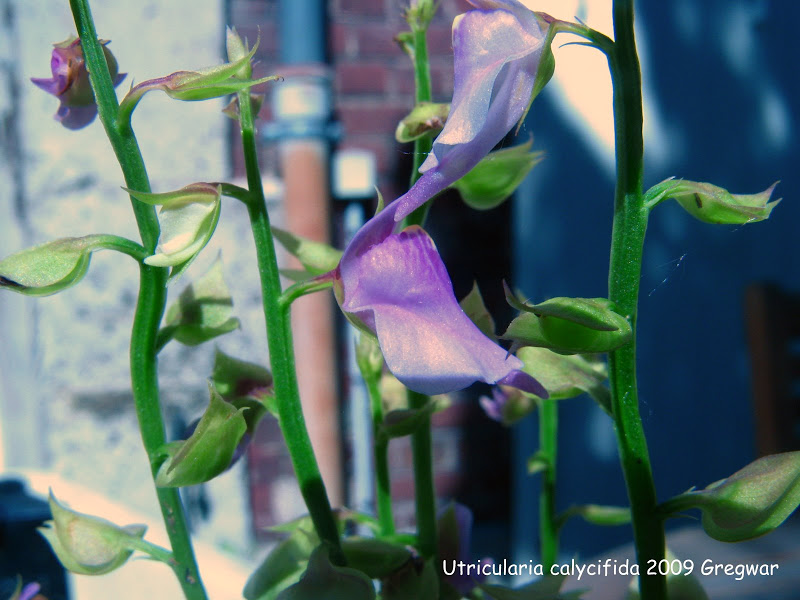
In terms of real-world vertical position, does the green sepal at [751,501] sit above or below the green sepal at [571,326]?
below

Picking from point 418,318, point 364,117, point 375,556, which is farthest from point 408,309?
point 364,117

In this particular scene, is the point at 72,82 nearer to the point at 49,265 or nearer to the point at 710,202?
the point at 49,265

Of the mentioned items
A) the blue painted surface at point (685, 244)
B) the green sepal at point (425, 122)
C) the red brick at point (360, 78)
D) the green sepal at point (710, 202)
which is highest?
the red brick at point (360, 78)

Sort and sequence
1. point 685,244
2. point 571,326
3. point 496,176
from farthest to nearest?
1. point 685,244
2. point 496,176
3. point 571,326

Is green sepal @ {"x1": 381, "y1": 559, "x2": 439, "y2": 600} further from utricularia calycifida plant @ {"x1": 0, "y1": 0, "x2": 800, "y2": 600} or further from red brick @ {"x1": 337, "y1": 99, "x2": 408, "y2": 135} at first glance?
red brick @ {"x1": 337, "y1": 99, "x2": 408, "y2": 135}

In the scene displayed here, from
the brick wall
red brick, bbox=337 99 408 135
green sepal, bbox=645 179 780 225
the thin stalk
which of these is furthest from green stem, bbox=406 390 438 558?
red brick, bbox=337 99 408 135

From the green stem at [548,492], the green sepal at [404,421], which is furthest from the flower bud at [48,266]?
the green stem at [548,492]

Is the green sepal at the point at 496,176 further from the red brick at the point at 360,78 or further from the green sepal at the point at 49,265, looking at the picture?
the red brick at the point at 360,78
